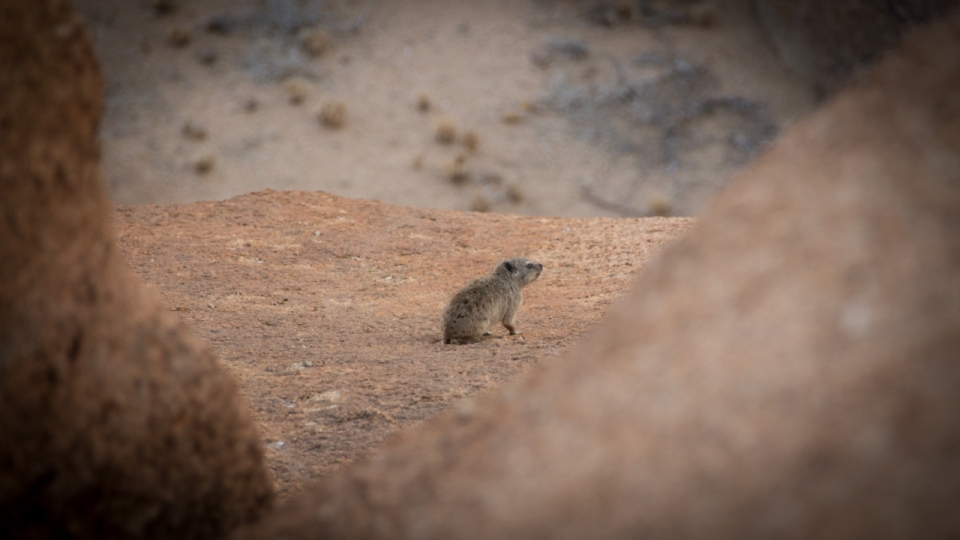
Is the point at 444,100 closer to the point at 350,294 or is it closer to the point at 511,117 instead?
the point at 511,117

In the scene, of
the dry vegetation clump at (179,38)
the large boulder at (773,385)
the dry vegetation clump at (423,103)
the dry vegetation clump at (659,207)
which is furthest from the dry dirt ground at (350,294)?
the dry vegetation clump at (179,38)

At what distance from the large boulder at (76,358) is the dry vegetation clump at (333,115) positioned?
1855cm

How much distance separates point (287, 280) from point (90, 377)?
22.4 ft

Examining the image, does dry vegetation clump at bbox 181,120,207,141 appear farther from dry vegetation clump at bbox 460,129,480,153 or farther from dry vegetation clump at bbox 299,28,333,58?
dry vegetation clump at bbox 460,129,480,153

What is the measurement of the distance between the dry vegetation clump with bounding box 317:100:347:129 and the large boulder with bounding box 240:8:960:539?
19.4 metres

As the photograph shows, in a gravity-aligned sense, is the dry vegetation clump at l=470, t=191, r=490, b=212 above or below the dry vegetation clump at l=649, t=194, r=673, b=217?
above

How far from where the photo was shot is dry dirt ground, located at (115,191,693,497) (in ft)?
17.6

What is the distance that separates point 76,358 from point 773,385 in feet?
7.07

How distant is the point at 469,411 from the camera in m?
2.66

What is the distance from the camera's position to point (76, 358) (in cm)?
266

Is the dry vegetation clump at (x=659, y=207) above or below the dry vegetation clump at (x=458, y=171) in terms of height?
below

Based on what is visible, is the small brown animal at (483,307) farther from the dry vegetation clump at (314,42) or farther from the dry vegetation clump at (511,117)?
the dry vegetation clump at (314,42)

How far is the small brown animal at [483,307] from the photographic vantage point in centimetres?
701

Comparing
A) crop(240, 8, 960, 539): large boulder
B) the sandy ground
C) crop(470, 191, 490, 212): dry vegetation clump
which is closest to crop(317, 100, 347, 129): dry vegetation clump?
the sandy ground
